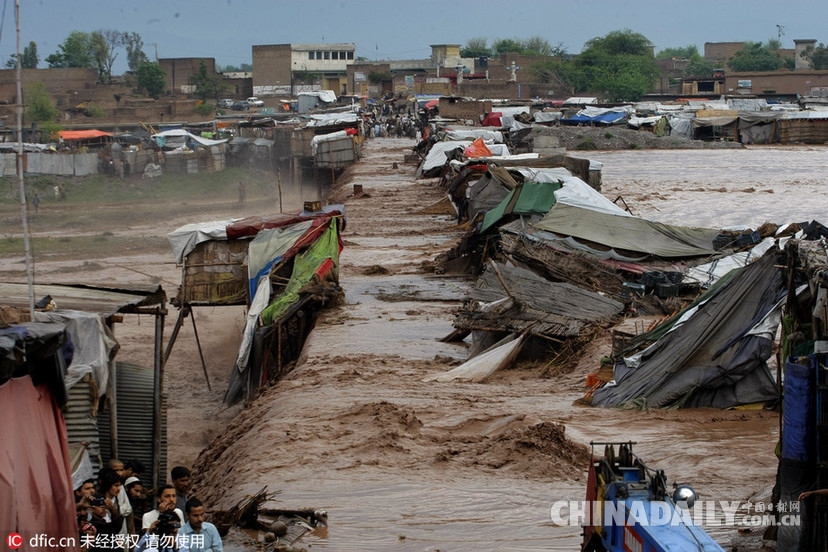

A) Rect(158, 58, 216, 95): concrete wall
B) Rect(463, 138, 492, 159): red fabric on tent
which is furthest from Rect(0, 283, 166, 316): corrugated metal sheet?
Rect(158, 58, 216, 95): concrete wall

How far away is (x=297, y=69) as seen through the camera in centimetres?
9588

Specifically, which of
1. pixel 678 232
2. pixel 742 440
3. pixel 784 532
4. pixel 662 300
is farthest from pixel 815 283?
pixel 678 232

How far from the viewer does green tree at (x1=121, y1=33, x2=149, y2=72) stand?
102350 millimetres

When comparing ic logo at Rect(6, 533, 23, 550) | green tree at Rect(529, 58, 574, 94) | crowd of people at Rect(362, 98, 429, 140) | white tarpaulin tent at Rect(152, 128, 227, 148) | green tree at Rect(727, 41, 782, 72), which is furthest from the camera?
green tree at Rect(727, 41, 782, 72)

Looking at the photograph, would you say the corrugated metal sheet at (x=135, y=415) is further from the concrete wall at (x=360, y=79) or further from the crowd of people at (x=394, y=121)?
the concrete wall at (x=360, y=79)

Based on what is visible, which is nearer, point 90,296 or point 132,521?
point 132,521

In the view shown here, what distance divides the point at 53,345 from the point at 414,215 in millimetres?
23896

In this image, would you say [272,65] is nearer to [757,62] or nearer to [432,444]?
[757,62]

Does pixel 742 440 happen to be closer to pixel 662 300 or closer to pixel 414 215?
pixel 662 300

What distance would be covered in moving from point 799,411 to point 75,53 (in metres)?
94.2

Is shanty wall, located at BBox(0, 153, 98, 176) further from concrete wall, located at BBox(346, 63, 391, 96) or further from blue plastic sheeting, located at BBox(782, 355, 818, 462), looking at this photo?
concrete wall, located at BBox(346, 63, 391, 96)

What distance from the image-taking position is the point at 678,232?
17.5 meters

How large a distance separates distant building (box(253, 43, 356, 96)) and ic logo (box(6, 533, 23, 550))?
265 ft

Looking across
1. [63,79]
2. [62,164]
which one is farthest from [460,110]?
[63,79]
